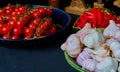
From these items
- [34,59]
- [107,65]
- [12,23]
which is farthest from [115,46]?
[12,23]

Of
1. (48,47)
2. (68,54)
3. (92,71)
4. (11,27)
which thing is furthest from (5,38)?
(92,71)

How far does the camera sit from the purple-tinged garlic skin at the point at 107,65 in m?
0.63

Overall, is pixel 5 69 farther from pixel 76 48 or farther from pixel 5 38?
pixel 76 48

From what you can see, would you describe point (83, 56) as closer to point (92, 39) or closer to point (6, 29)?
point (92, 39)

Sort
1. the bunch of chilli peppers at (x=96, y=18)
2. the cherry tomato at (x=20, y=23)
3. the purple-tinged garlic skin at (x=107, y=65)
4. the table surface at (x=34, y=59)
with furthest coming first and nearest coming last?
the bunch of chilli peppers at (x=96, y=18) < the cherry tomato at (x=20, y=23) < the table surface at (x=34, y=59) < the purple-tinged garlic skin at (x=107, y=65)

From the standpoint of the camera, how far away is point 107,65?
0.63 metres

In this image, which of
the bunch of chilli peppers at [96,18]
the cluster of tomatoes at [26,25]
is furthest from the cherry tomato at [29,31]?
the bunch of chilli peppers at [96,18]

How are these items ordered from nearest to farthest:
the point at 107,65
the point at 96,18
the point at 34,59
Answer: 1. the point at 107,65
2. the point at 34,59
3. the point at 96,18

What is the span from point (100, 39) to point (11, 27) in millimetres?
383

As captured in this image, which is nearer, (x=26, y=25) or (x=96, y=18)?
(x=26, y=25)

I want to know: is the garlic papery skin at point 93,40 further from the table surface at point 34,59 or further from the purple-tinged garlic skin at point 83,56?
the table surface at point 34,59

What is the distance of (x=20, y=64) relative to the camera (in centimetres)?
87

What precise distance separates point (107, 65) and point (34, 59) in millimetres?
326

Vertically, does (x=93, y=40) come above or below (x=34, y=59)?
above
